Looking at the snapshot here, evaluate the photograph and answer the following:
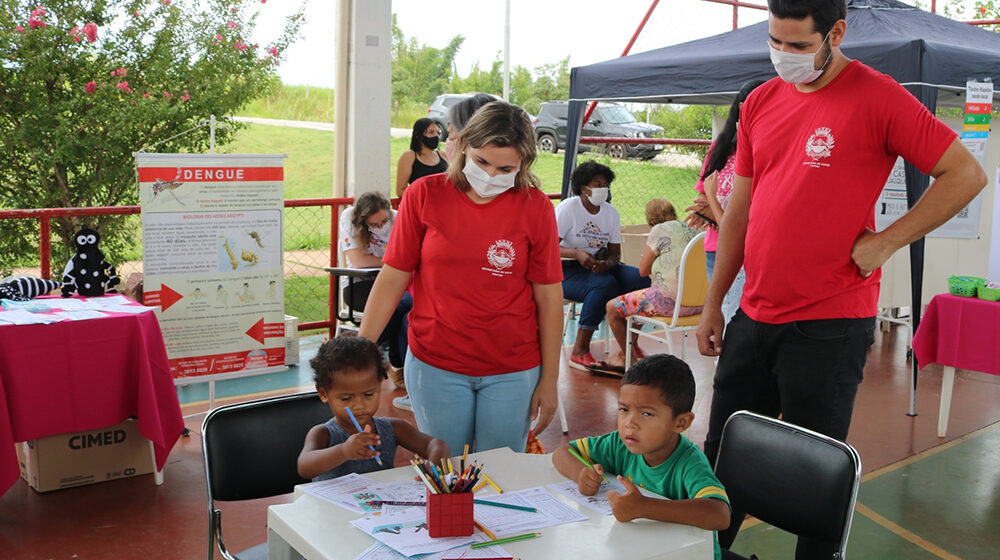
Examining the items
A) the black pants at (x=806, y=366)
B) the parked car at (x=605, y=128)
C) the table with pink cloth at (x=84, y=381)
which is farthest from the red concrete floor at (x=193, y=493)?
the parked car at (x=605, y=128)

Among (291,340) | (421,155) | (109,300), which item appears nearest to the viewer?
(109,300)

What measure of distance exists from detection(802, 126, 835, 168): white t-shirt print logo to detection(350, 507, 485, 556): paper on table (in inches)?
48.7

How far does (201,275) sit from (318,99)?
12970mm

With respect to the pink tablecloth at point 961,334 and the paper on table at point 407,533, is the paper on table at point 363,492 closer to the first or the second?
the paper on table at point 407,533

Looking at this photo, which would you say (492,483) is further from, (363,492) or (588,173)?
(588,173)

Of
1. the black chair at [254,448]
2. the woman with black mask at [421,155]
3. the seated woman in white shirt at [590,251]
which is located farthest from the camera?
the woman with black mask at [421,155]

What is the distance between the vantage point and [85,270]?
414 cm

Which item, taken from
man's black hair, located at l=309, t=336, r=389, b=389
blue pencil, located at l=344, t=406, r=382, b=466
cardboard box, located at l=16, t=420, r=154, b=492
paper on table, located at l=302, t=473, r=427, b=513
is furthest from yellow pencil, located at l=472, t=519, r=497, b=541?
cardboard box, located at l=16, t=420, r=154, b=492

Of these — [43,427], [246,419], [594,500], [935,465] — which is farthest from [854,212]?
[43,427]

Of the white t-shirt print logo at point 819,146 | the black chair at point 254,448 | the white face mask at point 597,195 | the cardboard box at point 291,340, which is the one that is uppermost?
the white t-shirt print logo at point 819,146

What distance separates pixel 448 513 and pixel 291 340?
4.27 metres

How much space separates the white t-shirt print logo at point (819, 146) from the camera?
7.21 feet

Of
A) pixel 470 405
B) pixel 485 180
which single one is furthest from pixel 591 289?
pixel 485 180

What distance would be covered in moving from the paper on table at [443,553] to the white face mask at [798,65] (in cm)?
136
